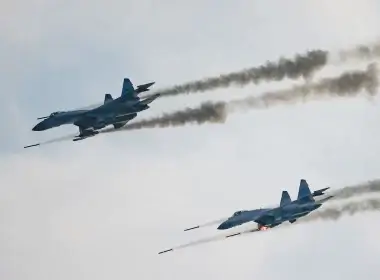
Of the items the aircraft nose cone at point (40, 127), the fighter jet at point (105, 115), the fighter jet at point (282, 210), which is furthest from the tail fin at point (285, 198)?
the aircraft nose cone at point (40, 127)

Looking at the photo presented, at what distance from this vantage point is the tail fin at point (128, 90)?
282 ft

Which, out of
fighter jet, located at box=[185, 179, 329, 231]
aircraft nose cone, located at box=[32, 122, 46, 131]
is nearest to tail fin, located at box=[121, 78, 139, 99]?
aircraft nose cone, located at box=[32, 122, 46, 131]

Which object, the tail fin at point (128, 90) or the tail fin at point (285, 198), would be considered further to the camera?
the tail fin at point (285, 198)

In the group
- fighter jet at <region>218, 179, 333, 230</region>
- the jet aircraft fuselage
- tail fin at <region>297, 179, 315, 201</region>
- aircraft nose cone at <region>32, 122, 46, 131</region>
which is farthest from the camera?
tail fin at <region>297, 179, 315, 201</region>

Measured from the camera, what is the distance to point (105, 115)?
86.3m

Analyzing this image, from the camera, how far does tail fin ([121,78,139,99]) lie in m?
85.9

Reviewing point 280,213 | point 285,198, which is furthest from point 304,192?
point 280,213

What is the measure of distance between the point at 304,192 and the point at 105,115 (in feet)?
71.2

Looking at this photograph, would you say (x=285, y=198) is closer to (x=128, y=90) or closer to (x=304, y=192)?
(x=304, y=192)

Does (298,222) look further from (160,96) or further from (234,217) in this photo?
(160,96)

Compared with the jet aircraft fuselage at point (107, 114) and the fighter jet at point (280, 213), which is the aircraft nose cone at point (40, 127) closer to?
the jet aircraft fuselage at point (107, 114)

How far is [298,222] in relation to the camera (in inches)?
3615

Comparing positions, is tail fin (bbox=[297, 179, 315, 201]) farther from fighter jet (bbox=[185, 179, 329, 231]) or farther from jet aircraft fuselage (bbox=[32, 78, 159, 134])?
jet aircraft fuselage (bbox=[32, 78, 159, 134])

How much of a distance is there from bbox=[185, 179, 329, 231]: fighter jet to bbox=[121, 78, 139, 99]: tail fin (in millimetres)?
15883
